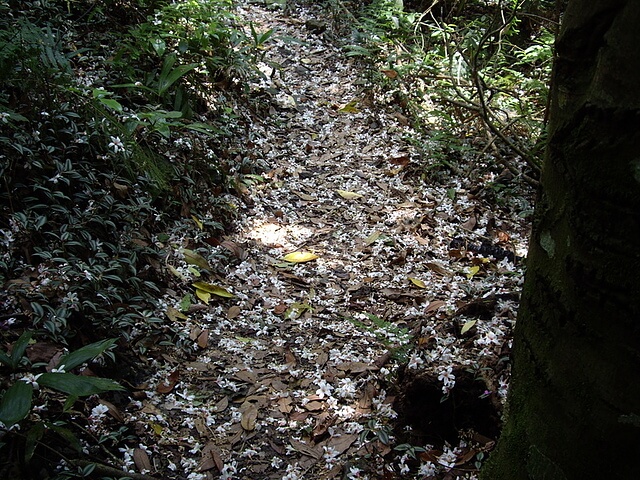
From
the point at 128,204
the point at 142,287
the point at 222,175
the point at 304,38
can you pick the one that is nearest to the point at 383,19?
the point at 304,38

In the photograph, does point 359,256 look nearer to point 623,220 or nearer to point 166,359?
point 166,359

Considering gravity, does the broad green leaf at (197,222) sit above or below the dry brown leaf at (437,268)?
below

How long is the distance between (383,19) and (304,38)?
1502 millimetres

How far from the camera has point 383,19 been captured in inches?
356

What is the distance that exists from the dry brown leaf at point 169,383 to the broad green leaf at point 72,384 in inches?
35.2

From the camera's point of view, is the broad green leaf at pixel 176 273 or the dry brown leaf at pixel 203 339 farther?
the broad green leaf at pixel 176 273

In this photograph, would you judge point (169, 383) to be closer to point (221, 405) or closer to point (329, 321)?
point (221, 405)

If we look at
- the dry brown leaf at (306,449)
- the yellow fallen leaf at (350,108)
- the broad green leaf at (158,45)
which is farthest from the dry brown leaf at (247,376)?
the yellow fallen leaf at (350,108)

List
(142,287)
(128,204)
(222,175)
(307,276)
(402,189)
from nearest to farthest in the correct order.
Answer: (142,287)
(128,204)
(307,276)
(222,175)
(402,189)

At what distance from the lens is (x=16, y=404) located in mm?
2033

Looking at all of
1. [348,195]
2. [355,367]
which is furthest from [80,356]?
[348,195]

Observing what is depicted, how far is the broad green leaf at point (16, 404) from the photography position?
1.99 meters

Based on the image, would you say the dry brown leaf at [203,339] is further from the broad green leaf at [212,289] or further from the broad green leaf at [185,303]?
the broad green leaf at [212,289]

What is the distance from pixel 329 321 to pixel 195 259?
126cm
